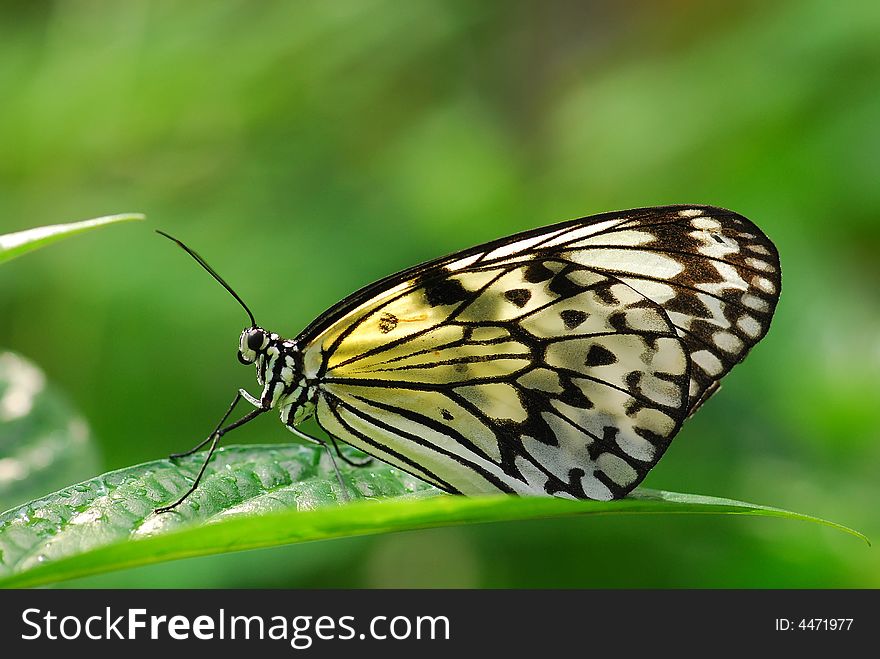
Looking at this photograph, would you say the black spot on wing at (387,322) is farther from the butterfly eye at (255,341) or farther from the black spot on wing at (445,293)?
the butterfly eye at (255,341)

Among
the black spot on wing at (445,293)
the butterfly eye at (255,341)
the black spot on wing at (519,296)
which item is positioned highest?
the black spot on wing at (445,293)

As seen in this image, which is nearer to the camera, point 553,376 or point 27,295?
point 553,376

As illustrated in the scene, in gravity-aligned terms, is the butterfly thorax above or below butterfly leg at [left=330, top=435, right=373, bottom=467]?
above

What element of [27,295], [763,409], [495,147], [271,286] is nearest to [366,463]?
[271,286]

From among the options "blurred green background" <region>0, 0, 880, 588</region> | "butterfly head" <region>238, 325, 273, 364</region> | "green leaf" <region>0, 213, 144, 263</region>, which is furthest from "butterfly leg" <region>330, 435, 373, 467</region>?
"green leaf" <region>0, 213, 144, 263</region>

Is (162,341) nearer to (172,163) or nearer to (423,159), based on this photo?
(172,163)

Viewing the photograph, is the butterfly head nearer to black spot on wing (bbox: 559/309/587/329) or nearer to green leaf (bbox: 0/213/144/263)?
black spot on wing (bbox: 559/309/587/329)

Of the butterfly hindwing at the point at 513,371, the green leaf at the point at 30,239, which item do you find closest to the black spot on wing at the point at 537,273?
the butterfly hindwing at the point at 513,371
